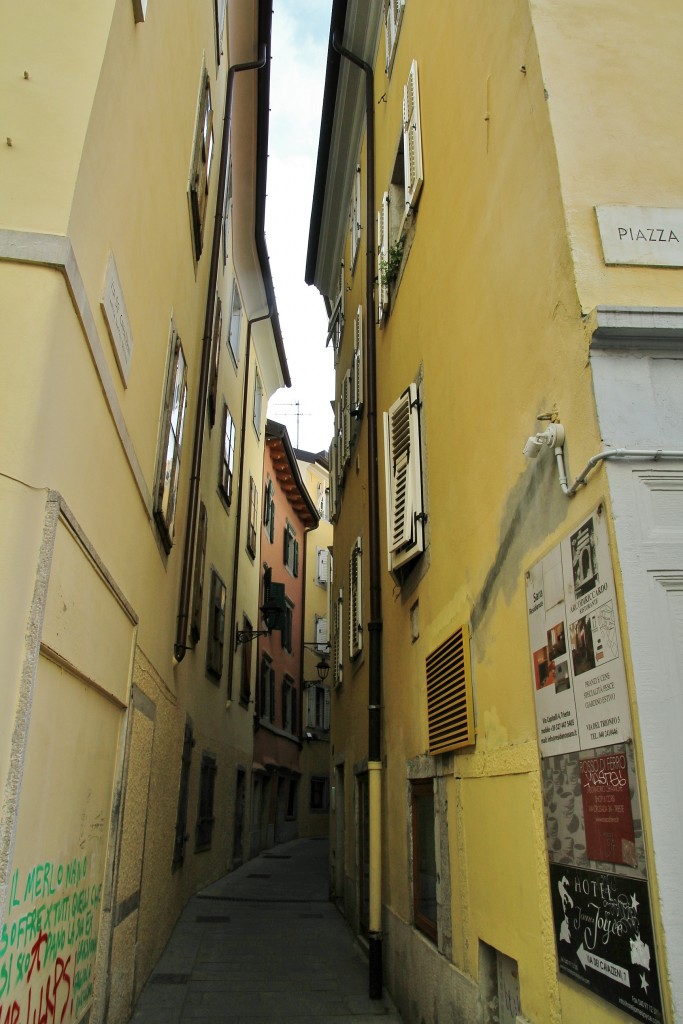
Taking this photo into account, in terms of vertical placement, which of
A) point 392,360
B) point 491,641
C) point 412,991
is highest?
point 392,360

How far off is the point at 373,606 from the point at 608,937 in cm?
567

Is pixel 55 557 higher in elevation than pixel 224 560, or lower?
lower

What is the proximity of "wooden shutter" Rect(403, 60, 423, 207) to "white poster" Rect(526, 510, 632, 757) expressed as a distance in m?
4.31

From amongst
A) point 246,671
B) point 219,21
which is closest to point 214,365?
point 219,21

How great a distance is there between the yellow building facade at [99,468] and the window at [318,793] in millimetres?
16593

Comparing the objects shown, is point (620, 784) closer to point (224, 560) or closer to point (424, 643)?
point (424, 643)

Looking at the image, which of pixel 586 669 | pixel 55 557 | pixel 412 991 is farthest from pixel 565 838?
pixel 412 991

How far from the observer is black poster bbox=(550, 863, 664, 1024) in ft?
7.97

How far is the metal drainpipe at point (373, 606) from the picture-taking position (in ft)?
22.5

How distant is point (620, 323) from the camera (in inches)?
117

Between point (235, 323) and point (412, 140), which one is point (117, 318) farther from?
point (235, 323)

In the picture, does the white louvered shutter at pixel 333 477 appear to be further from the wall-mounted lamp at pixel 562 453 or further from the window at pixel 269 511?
the wall-mounted lamp at pixel 562 453

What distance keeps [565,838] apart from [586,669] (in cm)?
71

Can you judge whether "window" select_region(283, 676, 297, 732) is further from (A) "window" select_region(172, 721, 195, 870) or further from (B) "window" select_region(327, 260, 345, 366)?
(A) "window" select_region(172, 721, 195, 870)
